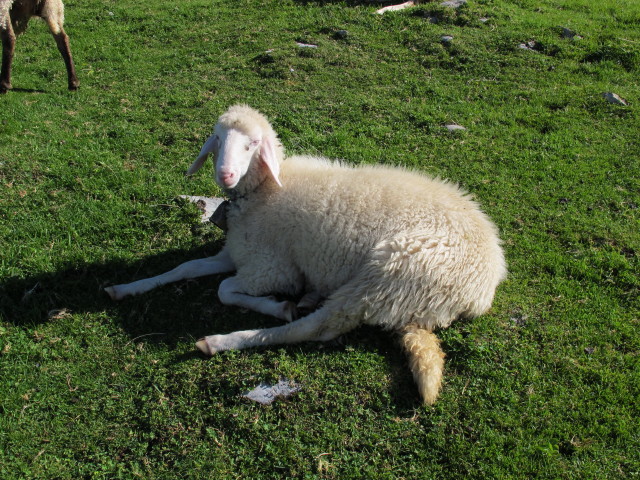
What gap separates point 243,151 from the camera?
416 cm

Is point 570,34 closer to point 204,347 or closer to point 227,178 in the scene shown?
point 227,178

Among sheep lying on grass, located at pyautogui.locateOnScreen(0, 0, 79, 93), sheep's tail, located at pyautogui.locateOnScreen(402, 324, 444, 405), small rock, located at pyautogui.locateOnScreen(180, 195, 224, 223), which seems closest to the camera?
sheep's tail, located at pyautogui.locateOnScreen(402, 324, 444, 405)

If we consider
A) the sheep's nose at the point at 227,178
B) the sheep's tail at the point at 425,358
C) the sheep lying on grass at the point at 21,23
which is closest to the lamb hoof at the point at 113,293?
the sheep's nose at the point at 227,178

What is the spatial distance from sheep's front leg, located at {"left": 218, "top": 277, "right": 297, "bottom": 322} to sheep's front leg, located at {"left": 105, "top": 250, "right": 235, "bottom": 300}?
33cm

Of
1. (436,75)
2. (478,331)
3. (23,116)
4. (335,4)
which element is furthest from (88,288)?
(335,4)

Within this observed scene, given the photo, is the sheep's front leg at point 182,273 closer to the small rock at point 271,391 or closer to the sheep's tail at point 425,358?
the small rock at point 271,391

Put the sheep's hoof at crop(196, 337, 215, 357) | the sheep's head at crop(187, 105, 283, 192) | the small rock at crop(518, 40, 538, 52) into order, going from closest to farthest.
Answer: the sheep's hoof at crop(196, 337, 215, 357) < the sheep's head at crop(187, 105, 283, 192) < the small rock at crop(518, 40, 538, 52)

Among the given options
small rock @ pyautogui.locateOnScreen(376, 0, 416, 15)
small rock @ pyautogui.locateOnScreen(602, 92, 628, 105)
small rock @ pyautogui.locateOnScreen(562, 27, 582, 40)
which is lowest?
small rock @ pyautogui.locateOnScreen(602, 92, 628, 105)

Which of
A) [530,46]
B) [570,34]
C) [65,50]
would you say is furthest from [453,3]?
[65,50]

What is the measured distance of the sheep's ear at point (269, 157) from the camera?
4.24 meters

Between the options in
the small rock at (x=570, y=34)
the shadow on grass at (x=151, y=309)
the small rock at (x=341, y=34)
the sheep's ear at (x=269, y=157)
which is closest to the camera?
the shadow on grass at (x=151, y=309)

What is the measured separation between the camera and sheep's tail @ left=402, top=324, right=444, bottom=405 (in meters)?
3.44

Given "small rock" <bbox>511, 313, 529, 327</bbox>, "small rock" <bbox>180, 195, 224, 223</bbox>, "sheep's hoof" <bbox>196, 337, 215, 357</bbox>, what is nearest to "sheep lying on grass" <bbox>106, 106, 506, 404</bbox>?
"sheep's hoof" <bbox>196, 337, 215, 357</bbox>

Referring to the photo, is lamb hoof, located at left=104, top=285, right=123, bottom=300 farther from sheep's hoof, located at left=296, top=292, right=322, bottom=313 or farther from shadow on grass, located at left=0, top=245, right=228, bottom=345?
sheep's hoof, located at left=296, top=292, right=322, bottom=313
